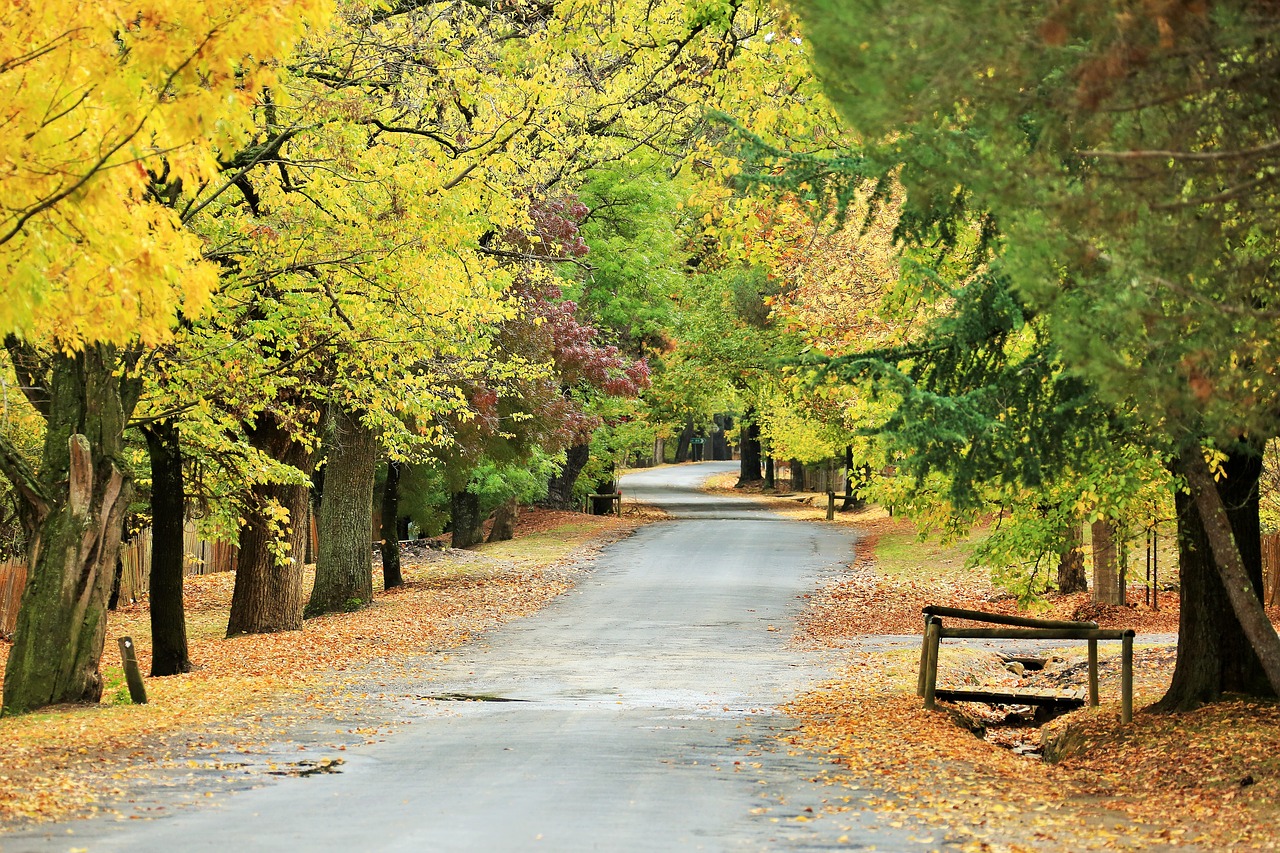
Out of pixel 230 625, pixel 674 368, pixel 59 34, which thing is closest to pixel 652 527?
pixel 674 368

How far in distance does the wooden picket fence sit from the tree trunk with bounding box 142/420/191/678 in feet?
6.55

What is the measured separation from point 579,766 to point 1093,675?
602 centimetres

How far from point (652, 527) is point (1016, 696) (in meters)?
27.3

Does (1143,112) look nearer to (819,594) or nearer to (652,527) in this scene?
(819,594)

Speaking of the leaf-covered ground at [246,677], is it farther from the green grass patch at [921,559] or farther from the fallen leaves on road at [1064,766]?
the green grass patch at [921,559]

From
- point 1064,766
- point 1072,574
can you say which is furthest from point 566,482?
point 1064,766

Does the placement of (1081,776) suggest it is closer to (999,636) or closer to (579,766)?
(999,636)

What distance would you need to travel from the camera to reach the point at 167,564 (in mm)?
17297

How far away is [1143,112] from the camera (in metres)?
6.14

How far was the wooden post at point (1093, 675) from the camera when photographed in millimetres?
13469

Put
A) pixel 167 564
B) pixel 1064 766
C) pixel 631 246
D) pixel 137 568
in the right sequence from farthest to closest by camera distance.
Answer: pixel 631 246, pixel 137 568, pixel 167 564, pixel 1064 766

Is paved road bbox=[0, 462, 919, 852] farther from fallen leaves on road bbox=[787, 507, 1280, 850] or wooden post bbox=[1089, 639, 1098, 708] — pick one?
wooden post bbox=[1089, 639, 1098, 708]

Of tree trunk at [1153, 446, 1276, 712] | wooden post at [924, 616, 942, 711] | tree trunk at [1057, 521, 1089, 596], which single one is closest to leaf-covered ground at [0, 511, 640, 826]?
wooden post at [924, 616, 942, 711]

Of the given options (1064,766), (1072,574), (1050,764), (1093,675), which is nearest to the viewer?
(1064,766)
